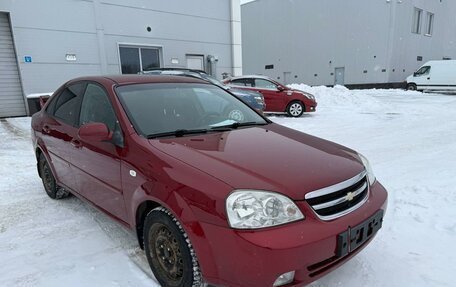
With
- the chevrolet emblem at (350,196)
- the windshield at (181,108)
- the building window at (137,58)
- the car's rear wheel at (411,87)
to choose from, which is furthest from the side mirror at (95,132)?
the car's rear wheel at (411,87)

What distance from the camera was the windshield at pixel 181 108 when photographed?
284 centimetres

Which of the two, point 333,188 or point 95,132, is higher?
point 95,132

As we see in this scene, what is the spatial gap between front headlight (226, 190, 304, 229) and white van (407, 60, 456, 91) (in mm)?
24233

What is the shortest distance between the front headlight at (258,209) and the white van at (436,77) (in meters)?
24.2

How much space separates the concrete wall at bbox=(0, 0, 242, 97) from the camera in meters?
11.6

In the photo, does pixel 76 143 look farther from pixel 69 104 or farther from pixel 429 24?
pixel 429 24

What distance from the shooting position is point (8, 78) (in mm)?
11602

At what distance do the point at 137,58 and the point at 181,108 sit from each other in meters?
11.9

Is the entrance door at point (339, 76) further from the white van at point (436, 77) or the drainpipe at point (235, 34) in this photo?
the drainpipe at point (235, 34)

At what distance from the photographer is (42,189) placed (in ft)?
15.2

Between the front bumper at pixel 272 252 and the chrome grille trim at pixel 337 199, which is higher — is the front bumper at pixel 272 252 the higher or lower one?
the lower one

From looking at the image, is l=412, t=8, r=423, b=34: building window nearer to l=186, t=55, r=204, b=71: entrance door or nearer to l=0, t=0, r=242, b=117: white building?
l=0, t=0, r=242, b=117: white building

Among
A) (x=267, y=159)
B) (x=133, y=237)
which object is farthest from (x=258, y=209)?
(x=133, y=237)

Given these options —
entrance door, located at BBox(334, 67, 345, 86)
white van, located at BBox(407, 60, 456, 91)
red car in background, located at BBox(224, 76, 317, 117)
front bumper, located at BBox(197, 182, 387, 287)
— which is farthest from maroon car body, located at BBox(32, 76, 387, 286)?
entrance door, located at BBox(334, 67, 345, 86)
